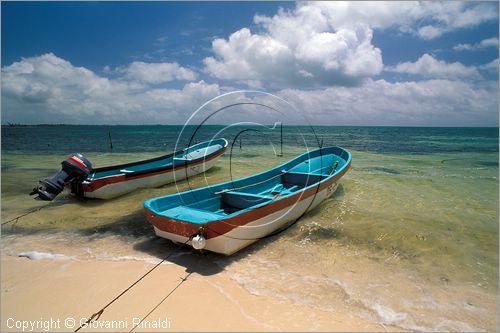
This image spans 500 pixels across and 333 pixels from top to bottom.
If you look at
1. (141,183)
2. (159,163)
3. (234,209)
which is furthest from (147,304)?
(159,163)

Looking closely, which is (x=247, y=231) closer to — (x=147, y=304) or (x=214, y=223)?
(x=214, y=223)

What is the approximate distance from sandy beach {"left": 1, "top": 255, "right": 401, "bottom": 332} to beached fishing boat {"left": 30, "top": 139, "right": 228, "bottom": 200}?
133 inches

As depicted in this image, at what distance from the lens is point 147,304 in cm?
451

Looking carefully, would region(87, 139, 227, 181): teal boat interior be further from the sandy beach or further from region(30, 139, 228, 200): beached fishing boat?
the sandy beach

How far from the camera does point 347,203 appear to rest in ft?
34.6

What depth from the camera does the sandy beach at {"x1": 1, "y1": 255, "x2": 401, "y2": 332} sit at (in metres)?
4.12

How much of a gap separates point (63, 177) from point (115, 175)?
2.36 metres

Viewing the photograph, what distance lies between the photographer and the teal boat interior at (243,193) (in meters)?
6.68

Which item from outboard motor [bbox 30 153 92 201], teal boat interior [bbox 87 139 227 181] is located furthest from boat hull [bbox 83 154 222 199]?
outboard motor [bbox 30 153 92 201]

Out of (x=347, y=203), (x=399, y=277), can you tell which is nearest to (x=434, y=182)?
(x=347, y=203)

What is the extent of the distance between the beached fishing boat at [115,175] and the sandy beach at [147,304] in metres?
3.38

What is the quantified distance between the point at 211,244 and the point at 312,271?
2016 mm

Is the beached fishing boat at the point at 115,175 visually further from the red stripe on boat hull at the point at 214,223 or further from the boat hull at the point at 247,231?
the boat hull at the point at 247,231

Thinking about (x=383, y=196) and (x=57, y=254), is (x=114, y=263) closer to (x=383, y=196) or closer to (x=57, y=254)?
(x=57, y=254)
